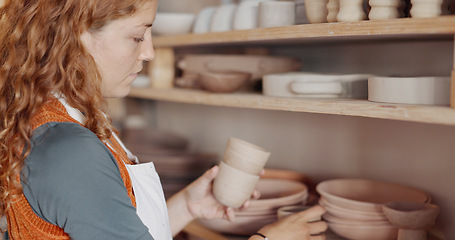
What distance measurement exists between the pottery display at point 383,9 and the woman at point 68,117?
0.47 meters

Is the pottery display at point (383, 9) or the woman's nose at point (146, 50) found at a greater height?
the pottery display at point (383, 9)

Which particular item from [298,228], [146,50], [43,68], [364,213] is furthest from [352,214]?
[43,68]

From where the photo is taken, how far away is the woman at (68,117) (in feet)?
2.66

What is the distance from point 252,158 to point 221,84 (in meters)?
0.29

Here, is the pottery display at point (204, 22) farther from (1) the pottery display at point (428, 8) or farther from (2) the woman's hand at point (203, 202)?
(1) the pottery display at point (428, 8)

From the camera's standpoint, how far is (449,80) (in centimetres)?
88

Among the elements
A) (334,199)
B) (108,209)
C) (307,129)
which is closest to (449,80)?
(334,199)

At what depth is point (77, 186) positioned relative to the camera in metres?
0.80

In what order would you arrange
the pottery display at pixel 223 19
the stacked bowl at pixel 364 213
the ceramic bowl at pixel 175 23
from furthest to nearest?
the ceramic bowl at pixel 175 23, the pottery display at pixel 223 19, the stacked bowl at pixel 364 213

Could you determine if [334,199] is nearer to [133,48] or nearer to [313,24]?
[313,24]

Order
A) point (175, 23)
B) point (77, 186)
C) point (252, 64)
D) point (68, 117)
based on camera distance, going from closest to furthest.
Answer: point (77, 186)
point (68, 117)
point (252, 64)
point (175, 23)

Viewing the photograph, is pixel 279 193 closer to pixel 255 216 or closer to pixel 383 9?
pixel 255 216

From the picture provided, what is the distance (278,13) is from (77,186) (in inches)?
26.6

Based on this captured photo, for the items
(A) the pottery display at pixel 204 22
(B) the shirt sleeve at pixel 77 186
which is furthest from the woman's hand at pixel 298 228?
(A) the pottery display at pixel 204 22
